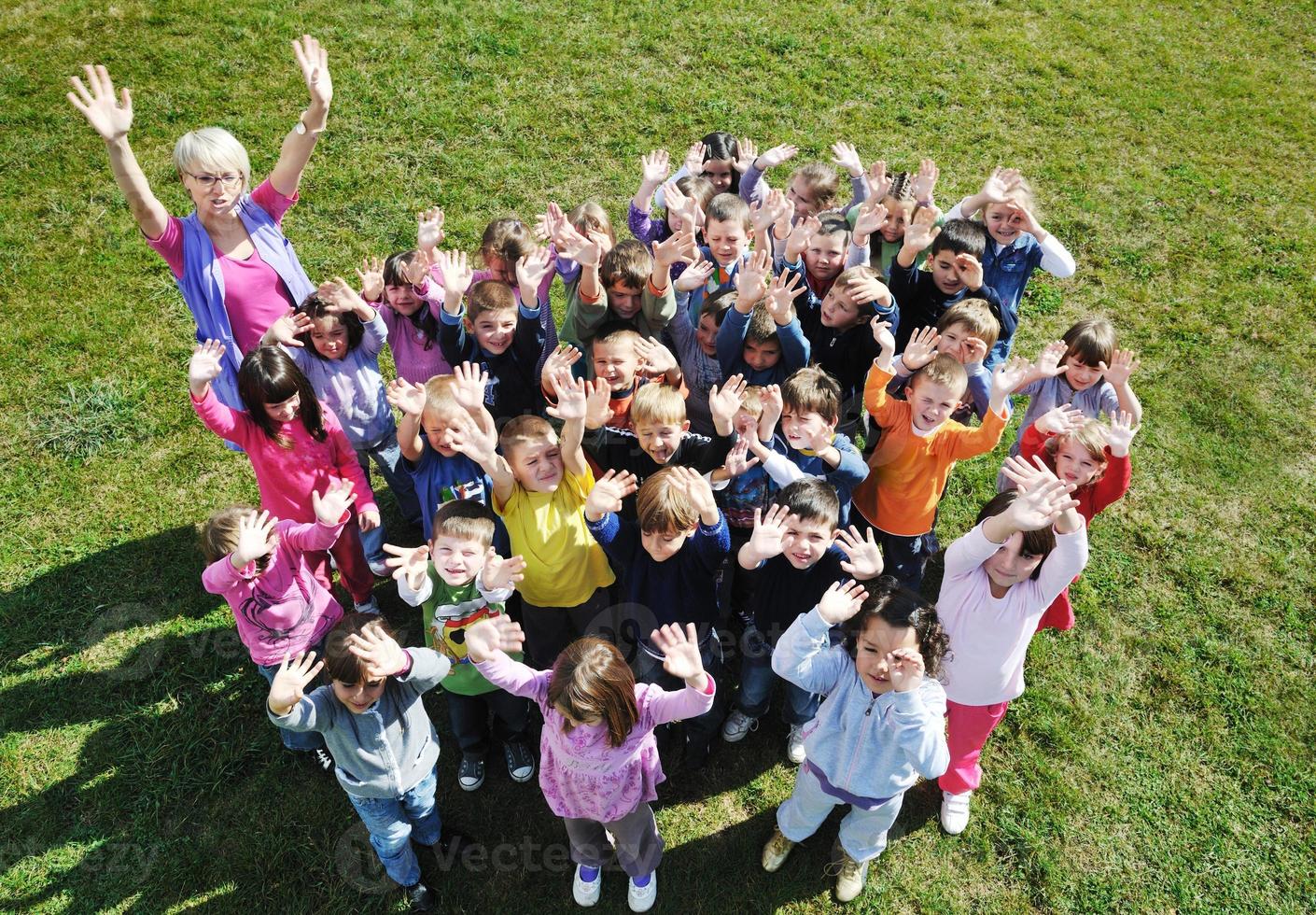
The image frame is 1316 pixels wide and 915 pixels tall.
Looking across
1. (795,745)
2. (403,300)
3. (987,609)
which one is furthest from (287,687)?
(987,609)

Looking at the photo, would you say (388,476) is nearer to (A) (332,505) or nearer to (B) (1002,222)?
(A) (332,505)

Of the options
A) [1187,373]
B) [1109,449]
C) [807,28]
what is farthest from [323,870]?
[807,28]

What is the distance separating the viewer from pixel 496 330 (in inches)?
193

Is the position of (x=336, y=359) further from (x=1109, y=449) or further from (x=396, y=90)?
(x=396, y=90)

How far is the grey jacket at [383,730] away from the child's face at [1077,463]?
330cm

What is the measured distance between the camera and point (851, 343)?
525 centimetres

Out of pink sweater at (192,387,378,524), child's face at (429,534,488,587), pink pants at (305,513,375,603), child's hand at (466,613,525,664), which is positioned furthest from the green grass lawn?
child's hand at (466,613,525,664)

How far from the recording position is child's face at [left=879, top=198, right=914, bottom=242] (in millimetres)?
5789

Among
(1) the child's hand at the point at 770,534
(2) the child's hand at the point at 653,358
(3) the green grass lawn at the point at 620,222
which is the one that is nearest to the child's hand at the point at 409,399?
(2) the child's hand at the point at 653,358

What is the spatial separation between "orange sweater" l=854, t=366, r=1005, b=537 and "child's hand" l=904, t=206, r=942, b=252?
112 centimetres

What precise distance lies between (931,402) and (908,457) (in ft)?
1.16

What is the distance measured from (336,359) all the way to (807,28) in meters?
7.43

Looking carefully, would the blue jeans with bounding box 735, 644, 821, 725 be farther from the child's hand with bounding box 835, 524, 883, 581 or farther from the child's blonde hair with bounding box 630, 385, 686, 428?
the child's blonde hair with bounding box 630, 385, 686, 428

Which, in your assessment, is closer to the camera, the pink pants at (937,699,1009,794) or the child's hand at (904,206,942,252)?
the pink pants at (937,699,1009,794)
